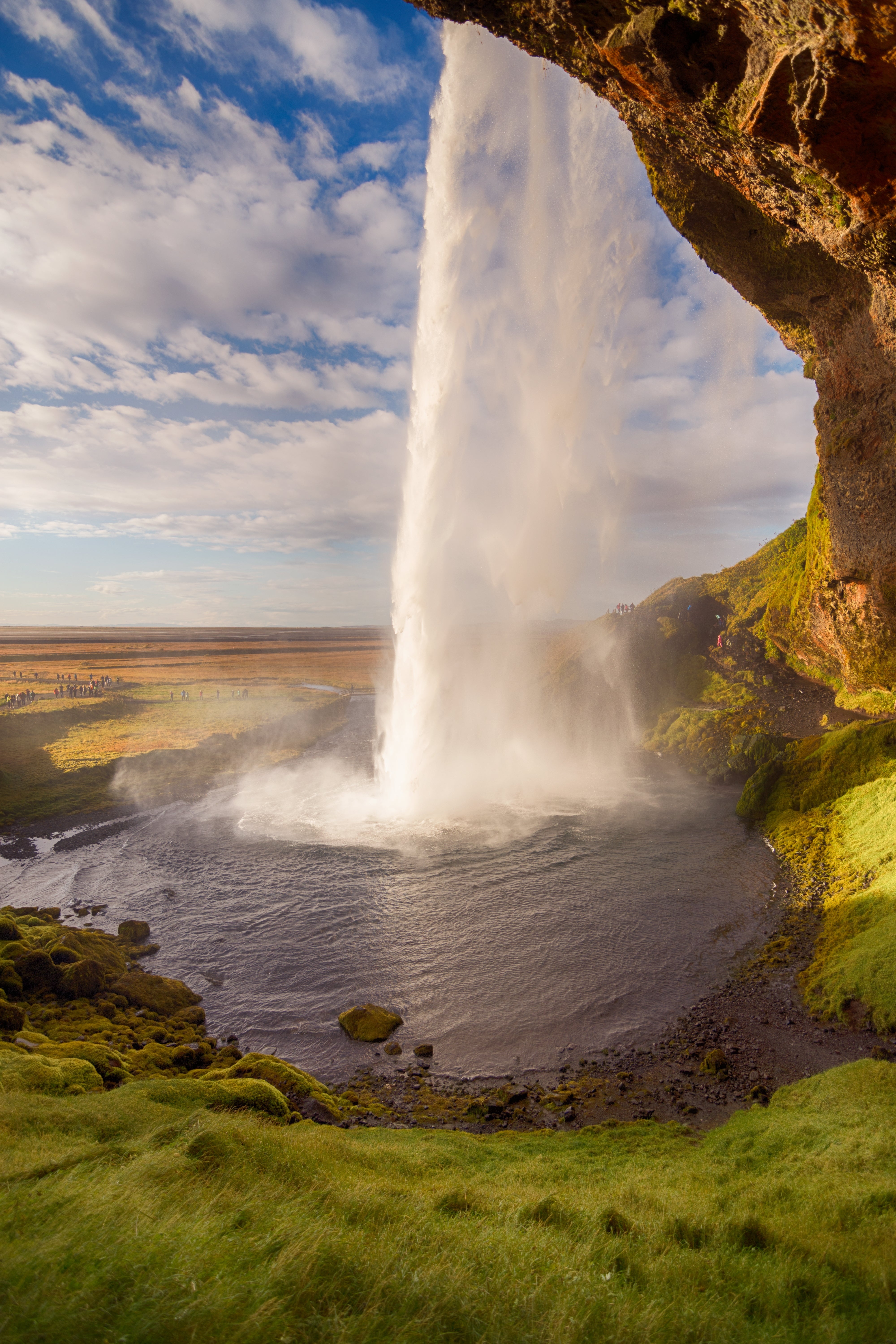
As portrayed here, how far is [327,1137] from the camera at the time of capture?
32.0ft

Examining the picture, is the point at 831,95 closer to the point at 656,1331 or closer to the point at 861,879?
the point at 656,1331

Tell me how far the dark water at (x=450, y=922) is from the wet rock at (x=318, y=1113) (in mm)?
1774

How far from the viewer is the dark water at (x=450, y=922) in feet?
51.6

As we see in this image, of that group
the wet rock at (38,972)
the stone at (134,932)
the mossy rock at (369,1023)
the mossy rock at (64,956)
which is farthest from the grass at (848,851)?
the stone at (134,932)

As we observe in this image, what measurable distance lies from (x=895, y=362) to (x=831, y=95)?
9.25 m

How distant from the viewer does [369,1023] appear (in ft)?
51.2

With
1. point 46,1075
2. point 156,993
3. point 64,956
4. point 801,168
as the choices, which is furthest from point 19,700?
point 801,168

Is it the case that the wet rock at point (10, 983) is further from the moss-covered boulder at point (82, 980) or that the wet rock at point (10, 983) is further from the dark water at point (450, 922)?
the dark water at point (450, 922)

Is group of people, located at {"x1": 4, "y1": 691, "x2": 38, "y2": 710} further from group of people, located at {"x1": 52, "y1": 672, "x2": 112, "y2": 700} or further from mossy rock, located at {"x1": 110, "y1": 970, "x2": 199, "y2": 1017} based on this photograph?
mossy rock, located at {"x1": 110, "y1": 970, "x2": 199, "y2": 1017}

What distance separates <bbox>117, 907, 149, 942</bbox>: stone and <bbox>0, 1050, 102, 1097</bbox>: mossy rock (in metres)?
9.17

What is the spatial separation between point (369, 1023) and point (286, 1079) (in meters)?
3.24

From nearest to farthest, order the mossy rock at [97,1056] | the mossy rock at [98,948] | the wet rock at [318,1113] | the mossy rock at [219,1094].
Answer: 1. the mossy rock at [219,1094]
2. the wet rock at [318,1113]
3. the mossy rock at [97,1056]
4. the mossy rock at [98,948]

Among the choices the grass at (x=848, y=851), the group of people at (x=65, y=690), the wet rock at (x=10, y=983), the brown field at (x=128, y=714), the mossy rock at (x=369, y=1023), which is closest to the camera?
the grass at (x=848, y=851)

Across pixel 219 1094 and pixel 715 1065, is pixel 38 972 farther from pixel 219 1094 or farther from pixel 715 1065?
pixel 715 1065
